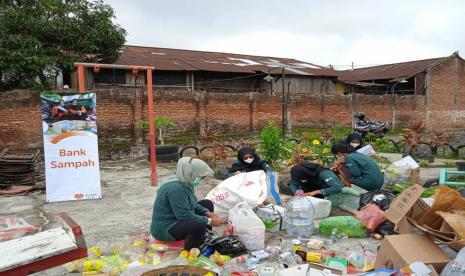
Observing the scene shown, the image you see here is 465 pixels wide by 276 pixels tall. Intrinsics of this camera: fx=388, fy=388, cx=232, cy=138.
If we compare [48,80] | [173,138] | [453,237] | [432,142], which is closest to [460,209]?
[453,237]

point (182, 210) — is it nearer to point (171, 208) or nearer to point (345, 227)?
point (171, 208)

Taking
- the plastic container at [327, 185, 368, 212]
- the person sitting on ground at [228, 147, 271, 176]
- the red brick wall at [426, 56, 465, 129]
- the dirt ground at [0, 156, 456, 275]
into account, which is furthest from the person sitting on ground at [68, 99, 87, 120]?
the red brick wall at [426, 56, 465, 129]

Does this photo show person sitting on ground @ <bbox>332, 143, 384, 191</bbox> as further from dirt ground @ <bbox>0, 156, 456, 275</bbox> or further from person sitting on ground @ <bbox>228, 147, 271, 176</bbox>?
person sitting on ground @ <bbox>228, 147, 271, 176</bbox>

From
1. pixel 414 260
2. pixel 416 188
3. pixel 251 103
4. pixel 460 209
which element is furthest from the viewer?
pixel 251 103

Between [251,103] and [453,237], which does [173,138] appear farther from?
[453,237]

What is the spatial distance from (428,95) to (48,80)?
19.3 m

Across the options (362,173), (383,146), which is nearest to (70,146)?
(362,173)

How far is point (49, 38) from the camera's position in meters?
11.4

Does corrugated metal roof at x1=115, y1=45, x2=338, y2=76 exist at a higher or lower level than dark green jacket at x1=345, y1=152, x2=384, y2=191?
higher

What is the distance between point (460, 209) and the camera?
3365 mm

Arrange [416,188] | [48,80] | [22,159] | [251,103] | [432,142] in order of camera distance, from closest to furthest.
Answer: [416,188]
[22,159]
[432,142]
[48,80]
[251,103]

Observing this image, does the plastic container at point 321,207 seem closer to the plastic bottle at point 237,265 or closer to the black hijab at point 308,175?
the black hijab at point 308,175

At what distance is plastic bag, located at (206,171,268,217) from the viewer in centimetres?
502

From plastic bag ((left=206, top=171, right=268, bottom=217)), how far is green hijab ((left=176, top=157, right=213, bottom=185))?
122cm
